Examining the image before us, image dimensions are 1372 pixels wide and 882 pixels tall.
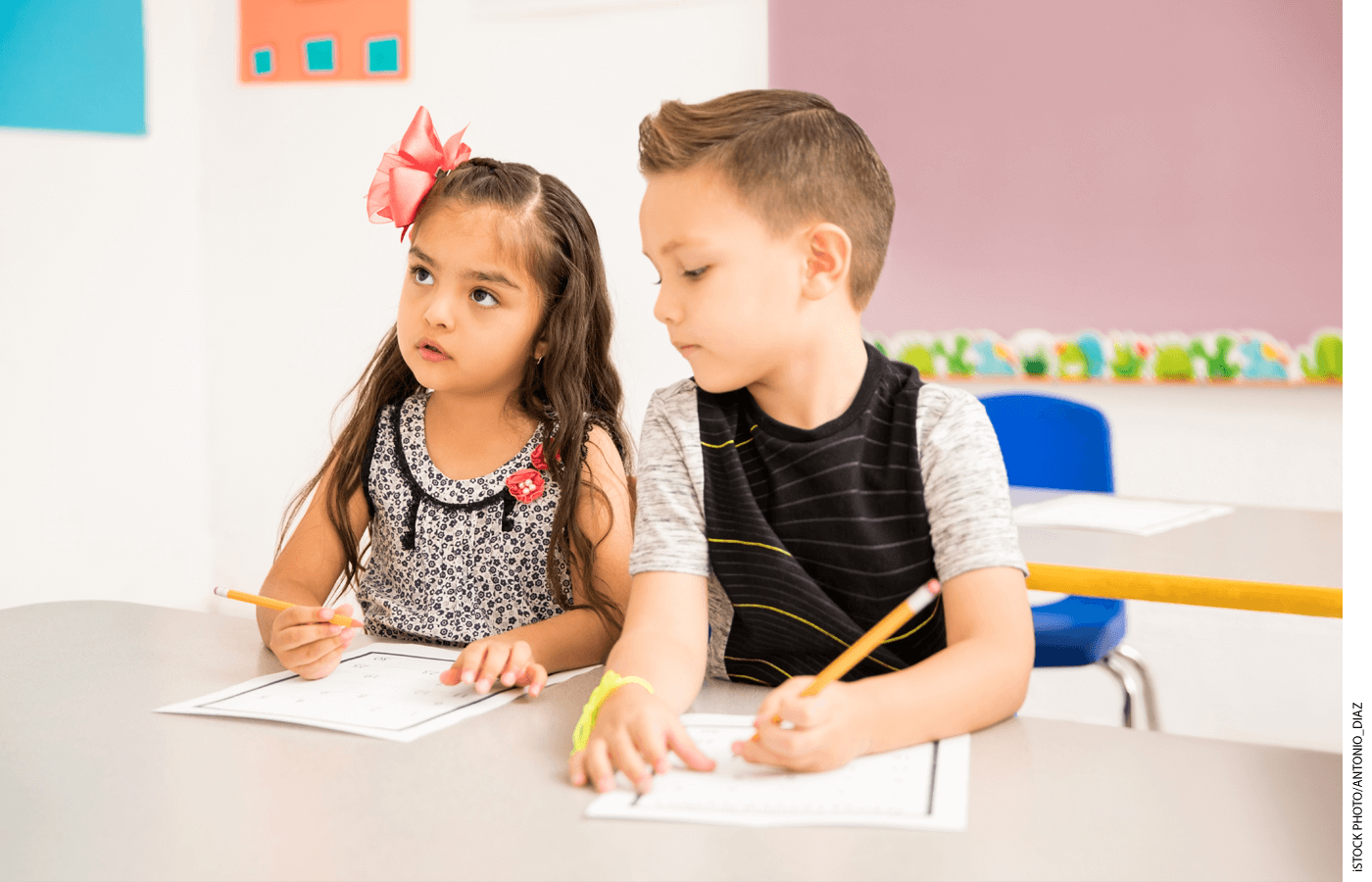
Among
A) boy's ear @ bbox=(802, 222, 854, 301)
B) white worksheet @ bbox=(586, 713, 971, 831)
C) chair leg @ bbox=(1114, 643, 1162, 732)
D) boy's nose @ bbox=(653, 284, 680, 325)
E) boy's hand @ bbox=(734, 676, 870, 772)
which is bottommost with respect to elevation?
chair leg @ bbox=(1114, 643, 1162, 732)

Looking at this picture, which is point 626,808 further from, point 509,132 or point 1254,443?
point 509,132

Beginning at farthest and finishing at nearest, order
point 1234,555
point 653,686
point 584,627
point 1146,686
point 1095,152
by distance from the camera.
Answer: point 1095,152, point 1146,686, point 1234,555, point 584,627, point 653,686

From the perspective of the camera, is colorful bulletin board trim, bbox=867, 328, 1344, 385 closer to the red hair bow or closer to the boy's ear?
the red hair bow

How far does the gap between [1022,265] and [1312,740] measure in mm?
1163

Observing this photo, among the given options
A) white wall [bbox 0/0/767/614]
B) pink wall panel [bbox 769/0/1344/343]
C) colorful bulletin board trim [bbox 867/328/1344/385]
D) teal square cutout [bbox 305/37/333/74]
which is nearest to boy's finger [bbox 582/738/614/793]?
colorful bulletin board trim [bbox 867/328/1344/385]

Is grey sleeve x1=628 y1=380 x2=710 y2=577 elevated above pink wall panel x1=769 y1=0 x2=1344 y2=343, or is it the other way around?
pink wall panel x1=769 y1=0 x2=1344 y2=343

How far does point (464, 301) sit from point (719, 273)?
366mm

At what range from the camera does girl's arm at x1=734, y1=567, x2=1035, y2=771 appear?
63 centimetres

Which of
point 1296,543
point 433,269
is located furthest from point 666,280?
point 1296,543

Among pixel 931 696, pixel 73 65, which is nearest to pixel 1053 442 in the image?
pixel 931 696

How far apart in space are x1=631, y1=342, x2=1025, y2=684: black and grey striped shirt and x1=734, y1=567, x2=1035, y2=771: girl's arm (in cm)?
6

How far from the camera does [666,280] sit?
2.76 ft

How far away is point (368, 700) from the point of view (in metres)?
0.80

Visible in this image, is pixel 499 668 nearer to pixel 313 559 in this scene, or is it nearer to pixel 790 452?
pixel 790 452
